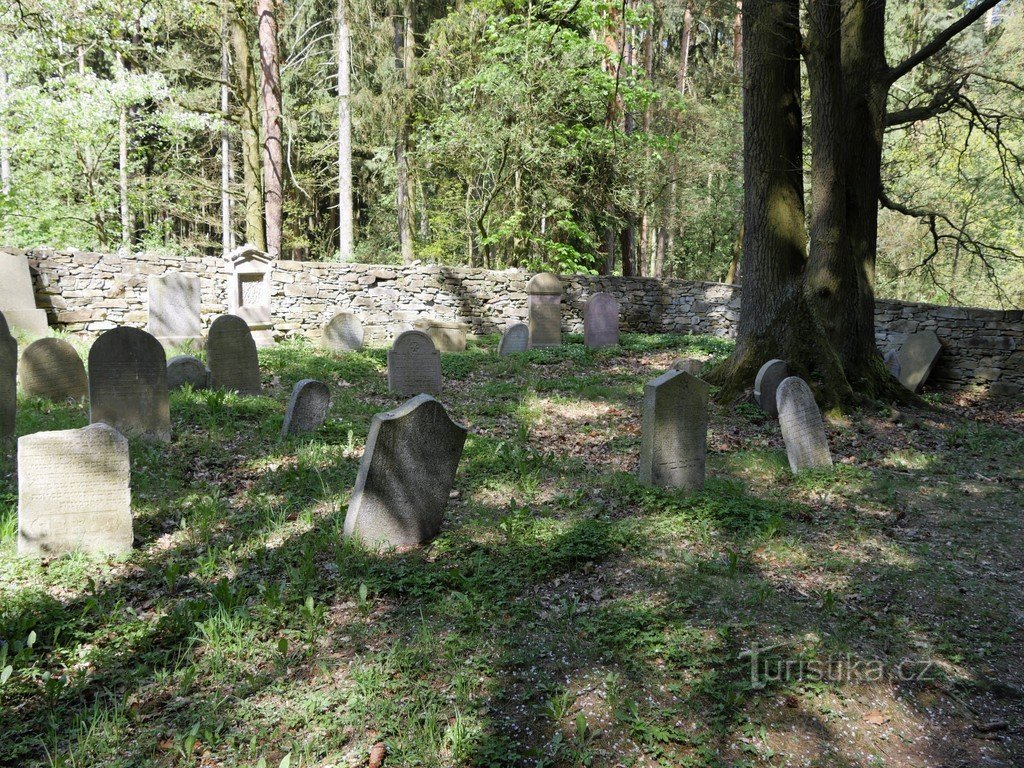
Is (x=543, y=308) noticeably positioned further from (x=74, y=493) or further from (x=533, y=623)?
(x=533, y=623)

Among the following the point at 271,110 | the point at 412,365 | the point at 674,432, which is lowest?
the point at 674,432

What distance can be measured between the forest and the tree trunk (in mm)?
54

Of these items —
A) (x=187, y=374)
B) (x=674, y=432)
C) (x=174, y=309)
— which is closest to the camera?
(x=674, y=432)

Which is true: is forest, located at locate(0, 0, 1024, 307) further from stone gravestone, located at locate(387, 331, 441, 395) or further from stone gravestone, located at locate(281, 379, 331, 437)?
stone gravestone, located at locate(281, 379, 331, 437)

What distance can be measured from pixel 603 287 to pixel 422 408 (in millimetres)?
13709

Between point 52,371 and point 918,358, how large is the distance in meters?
13.5

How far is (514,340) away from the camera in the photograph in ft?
45.1

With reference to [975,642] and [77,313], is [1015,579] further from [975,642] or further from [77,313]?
[77,313]

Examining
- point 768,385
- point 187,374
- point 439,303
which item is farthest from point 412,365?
point 439,303

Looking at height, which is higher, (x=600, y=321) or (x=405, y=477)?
(x=600, y=321)

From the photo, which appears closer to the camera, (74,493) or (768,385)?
(74,493)

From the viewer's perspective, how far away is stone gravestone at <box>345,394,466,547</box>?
4.62 metres

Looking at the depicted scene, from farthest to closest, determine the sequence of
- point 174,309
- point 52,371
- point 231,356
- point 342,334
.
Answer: point 342,334 → point 174,309 → point 231,356 → point 52,371

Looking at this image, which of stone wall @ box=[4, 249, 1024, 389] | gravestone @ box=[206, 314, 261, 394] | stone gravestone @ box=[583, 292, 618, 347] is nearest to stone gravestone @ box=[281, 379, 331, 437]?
gravestone @ box=[206, 314, 261, 394]
